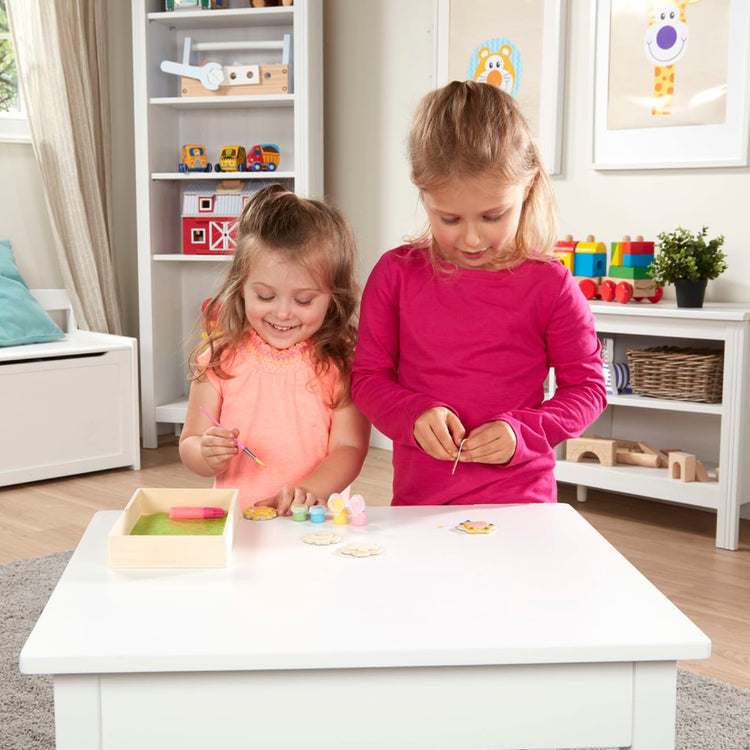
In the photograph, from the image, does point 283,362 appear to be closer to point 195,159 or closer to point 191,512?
point 191,512

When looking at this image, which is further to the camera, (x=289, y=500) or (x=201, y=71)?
(x=201, y=71)

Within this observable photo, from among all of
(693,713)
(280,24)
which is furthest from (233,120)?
(693,713)

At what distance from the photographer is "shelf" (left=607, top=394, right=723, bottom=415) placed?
2674 mm

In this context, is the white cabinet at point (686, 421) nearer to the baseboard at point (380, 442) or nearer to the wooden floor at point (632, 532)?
the wooden floor at point (632, 532)

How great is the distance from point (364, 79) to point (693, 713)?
112 inches

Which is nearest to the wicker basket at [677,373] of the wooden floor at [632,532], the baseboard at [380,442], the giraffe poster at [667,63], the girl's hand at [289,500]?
the wooden floor at [632,532]

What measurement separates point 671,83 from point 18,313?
2.32m

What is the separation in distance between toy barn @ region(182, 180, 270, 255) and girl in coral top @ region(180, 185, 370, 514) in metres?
2.35

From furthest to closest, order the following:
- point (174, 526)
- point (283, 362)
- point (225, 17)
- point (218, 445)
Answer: point (225, 17)
point (283, 362)
point (218, 445)
point (174, 526)

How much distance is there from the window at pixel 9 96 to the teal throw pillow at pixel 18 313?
1.47 feet

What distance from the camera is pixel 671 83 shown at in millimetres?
2961

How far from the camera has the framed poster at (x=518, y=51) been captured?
3.21 metres

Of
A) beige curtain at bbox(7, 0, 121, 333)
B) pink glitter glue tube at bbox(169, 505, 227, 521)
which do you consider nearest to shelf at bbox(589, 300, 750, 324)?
pink glitter glue tube at bbox(169, 505, 227, 521)

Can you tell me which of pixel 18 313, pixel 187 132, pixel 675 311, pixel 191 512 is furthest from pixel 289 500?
pixel 187 132
